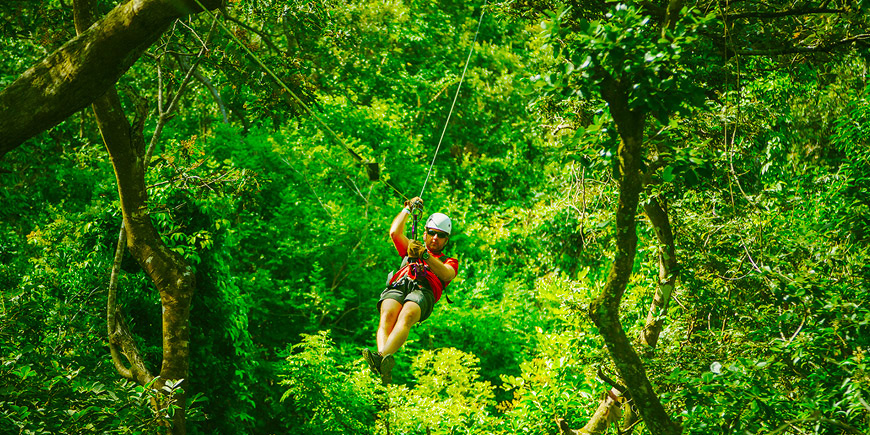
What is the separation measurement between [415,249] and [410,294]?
0.44 metres

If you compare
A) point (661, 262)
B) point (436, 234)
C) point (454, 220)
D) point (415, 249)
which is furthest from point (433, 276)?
point (454, 220)

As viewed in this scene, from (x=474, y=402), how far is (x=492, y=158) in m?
7.74

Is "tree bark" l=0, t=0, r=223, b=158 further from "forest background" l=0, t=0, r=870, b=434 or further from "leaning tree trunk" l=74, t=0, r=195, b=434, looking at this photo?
"leaning tree trunk" l=74, t=0, r=195, b=434

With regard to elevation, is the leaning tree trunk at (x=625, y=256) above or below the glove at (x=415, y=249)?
below

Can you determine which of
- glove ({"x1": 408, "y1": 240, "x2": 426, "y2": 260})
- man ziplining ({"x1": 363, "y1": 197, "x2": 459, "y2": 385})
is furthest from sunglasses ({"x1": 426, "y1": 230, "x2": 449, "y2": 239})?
glove ({"x1": 408, "y1": 240, "x2": 426, "y2": 260})

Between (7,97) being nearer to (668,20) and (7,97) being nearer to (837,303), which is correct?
(668,20)

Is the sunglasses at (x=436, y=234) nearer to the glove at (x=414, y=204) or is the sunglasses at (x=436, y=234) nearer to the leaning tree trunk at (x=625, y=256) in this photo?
the glove at (x=414, y=204)

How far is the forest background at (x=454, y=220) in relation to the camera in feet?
11.3

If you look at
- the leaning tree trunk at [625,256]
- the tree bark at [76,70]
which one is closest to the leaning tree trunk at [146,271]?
the tree bark at [76,70]

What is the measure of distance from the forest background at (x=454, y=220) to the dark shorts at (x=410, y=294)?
3.98ft

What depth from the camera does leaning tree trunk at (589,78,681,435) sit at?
315 centimetres

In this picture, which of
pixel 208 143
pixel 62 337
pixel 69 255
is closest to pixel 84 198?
pixel 208 143

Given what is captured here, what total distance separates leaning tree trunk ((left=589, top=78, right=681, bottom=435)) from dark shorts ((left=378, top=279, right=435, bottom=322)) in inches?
66.8

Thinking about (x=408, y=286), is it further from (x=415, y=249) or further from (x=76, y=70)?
(x=76, y=70)
